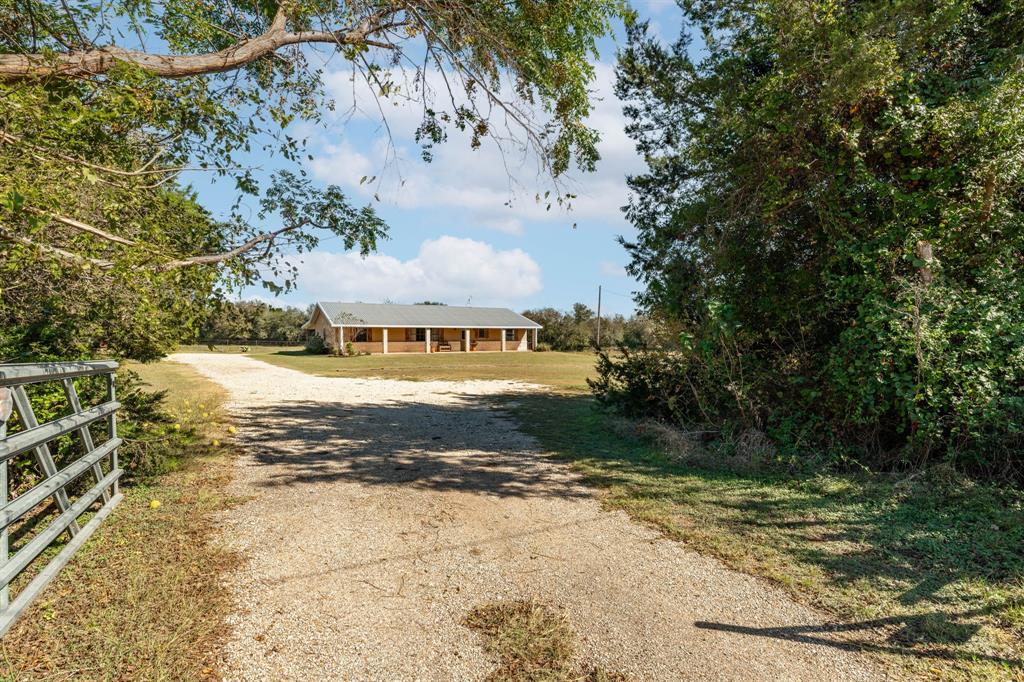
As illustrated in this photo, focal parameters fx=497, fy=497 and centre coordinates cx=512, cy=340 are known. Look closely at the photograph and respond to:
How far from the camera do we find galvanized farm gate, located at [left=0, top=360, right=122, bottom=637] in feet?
8.25

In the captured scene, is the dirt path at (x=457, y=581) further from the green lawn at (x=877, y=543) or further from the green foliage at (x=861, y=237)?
the green foliage at (x=861, y=237)

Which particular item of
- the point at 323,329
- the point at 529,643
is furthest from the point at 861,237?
the point at 323,329

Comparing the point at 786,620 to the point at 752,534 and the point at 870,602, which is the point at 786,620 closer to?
the point at 870,602

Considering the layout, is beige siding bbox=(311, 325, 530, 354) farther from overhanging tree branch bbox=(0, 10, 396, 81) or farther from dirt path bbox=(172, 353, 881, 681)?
dirt path bbox=(172, 353, 881, 681)

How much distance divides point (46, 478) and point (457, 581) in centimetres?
304

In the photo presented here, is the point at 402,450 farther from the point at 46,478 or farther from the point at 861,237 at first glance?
the point at 861,237

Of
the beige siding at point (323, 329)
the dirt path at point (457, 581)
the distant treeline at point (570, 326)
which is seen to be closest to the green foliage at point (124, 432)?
the dirt path at point (457, 581)

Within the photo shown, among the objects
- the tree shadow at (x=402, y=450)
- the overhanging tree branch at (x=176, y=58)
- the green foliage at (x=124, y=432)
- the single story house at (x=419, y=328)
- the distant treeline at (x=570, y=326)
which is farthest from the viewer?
the distant treeline at (x=570, y=326)

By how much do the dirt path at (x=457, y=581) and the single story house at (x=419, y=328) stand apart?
1249 inches

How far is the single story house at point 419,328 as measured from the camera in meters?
39.2

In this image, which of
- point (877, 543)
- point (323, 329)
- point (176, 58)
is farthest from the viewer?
point (323, 329)

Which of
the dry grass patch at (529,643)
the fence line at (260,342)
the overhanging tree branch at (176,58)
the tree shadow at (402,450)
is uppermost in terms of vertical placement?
the overhanging tree branch at (176,58)

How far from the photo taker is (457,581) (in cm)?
341

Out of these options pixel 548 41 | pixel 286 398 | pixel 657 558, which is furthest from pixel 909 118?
pixel 286 398
